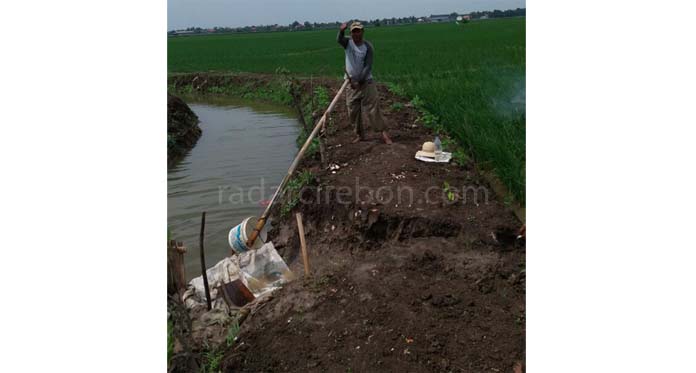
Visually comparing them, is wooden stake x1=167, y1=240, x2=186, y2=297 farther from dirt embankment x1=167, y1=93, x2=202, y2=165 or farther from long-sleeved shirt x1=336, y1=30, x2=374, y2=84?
dirt embankment x1=167, y1=93, x2=202, y2=165

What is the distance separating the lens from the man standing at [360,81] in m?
5.42

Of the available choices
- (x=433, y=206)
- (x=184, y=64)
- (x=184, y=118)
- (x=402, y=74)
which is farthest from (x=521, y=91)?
(x=184, y=64)

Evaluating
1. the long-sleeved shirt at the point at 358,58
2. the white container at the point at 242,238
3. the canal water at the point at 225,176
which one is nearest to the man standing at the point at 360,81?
the long-sleeved shirt at the point at 358,58

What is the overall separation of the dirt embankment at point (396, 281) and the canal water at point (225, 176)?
721mm

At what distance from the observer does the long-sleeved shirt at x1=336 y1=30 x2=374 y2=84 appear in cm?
546

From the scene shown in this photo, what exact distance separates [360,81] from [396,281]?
9.87ft

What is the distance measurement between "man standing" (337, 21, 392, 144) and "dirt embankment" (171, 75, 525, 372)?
79 centimetres

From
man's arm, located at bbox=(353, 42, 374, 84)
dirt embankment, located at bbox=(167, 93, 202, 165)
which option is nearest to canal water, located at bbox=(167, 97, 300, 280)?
dirt embankment, located at bbox=(167, 93, 202, 165)

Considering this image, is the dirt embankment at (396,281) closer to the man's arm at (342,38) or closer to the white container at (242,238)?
the white container at (242,238)

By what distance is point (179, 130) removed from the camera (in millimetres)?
9328

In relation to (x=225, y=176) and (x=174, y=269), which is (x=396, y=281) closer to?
(x=174, y=269)

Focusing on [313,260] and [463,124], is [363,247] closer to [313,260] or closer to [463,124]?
[313,260]

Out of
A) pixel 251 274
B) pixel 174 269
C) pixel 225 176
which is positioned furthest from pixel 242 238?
pixel 225 176

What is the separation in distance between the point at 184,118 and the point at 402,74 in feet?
14.1
